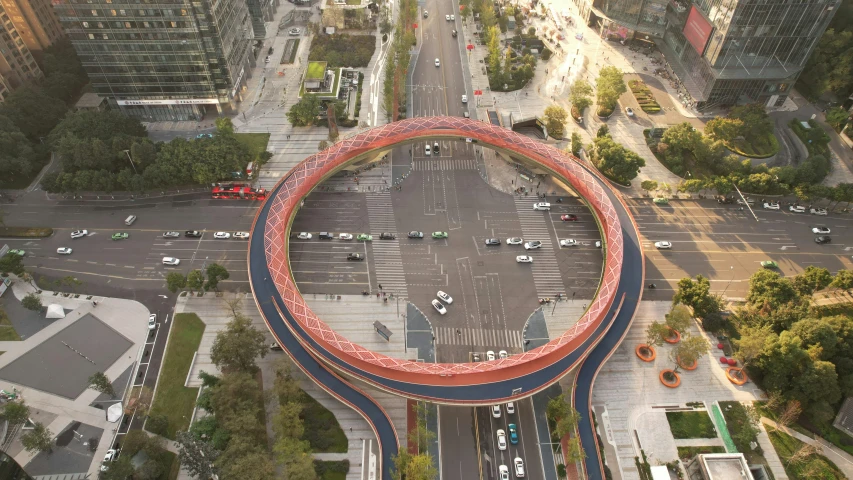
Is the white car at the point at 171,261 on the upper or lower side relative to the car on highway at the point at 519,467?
upper

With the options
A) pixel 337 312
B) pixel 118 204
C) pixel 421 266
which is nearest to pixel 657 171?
pixel 421 266

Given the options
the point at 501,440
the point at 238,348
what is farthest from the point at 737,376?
the point at 238,348

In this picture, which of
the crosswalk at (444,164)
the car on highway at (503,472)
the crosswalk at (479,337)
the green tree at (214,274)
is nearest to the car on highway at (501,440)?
the car on highway at (503,472)

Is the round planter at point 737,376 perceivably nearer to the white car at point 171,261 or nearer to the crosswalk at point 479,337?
the crosswalk at point 479,337

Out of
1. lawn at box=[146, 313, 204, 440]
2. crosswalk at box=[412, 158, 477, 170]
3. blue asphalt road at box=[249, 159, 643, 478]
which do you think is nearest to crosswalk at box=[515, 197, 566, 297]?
blue asphalt road at box=[249, 159, 643, 478]

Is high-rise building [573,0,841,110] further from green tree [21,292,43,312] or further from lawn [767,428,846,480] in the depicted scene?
green tree [21,292,43,312]

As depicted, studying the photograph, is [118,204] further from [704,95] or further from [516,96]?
[704,95]

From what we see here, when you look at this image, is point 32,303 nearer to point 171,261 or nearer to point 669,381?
point 171,261
